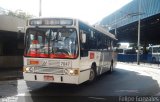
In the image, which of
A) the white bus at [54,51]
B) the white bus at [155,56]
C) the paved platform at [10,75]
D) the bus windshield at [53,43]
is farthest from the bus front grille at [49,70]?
the white bus at [155,56]

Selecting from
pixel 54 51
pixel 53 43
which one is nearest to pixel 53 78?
pixel 54 51

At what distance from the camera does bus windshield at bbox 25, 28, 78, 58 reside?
10938 millimetres

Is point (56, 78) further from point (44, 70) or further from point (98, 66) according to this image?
point (98, 66)

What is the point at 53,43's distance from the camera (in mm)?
11047

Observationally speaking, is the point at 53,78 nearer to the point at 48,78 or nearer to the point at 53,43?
the point at 48,78

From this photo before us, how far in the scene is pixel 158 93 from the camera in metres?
11.6

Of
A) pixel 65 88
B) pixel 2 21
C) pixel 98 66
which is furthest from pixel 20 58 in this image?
pixel 65 88

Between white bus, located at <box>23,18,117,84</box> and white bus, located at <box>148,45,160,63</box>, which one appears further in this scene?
white bus, located at <box>148,45,160,63</box>

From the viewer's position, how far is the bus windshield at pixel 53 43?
10938 millimetres

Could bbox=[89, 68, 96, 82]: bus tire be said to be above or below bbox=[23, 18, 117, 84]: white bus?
below

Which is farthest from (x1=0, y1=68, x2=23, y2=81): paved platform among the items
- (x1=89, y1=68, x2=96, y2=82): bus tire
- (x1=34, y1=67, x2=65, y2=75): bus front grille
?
(x1=34, y1=67, x2=65, y2=75): bus front grille

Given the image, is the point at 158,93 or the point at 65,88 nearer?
the point at 158,93

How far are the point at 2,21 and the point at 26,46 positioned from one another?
11116mm

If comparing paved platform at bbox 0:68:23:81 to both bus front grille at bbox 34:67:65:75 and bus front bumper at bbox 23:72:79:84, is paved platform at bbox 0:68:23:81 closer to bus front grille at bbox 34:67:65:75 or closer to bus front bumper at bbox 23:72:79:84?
bus front bumper at bbox 23:72:79:84
